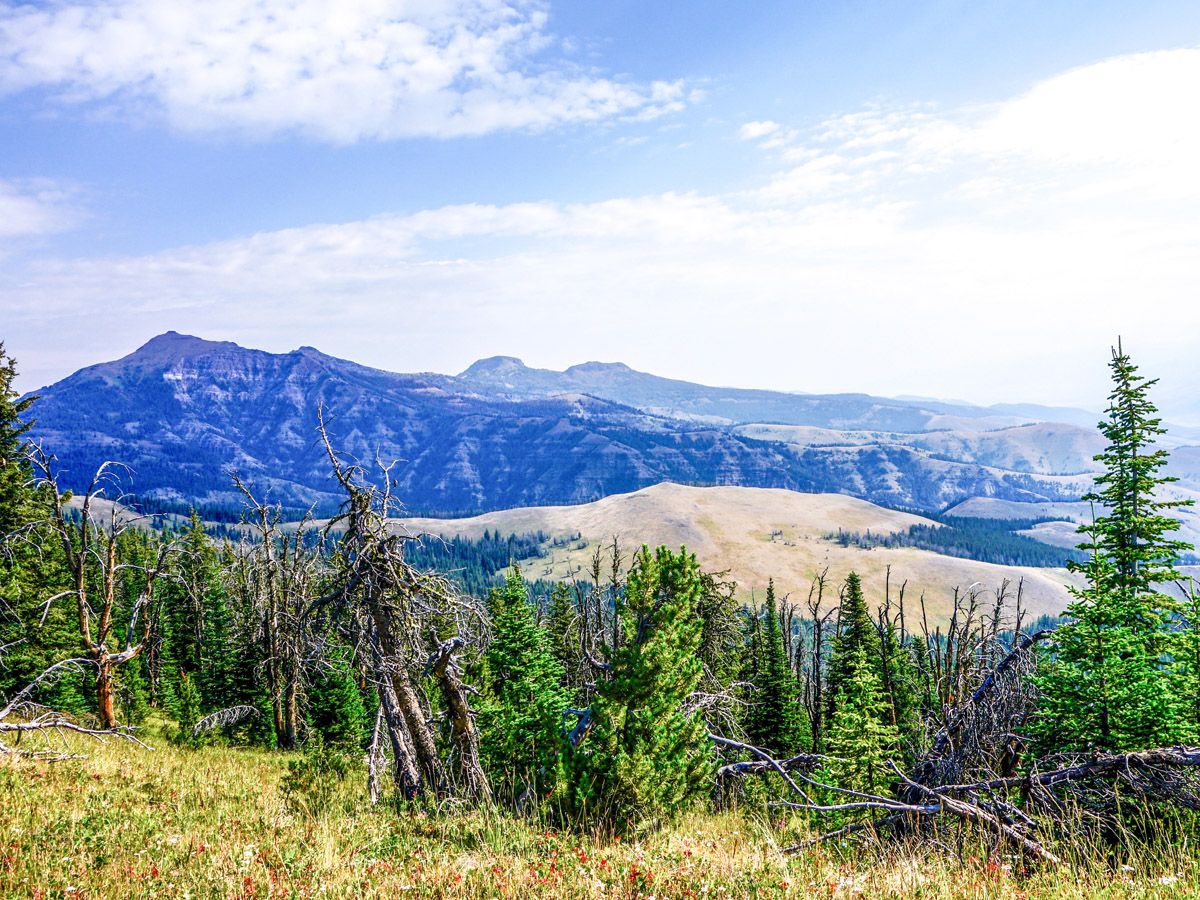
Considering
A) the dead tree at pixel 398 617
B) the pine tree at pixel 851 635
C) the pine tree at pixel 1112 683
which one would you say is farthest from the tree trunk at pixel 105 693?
the pine tree at pixel 851 635

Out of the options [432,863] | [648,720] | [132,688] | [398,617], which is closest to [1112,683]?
[648,720]

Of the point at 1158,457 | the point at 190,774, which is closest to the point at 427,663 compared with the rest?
the point at 190,774

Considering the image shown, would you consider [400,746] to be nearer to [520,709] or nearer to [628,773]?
[520,709]

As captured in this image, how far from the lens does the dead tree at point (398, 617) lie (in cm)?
1344

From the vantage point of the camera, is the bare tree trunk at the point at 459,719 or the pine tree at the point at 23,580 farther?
the pine tree at the point at 23,580

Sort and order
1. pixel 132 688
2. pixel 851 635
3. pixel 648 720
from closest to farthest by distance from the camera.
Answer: pixel 648 720 → pixel 851 635 → pixel 132 688

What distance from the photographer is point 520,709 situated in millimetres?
17562

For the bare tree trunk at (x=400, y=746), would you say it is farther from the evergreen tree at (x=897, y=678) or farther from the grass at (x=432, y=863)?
the evergreen tree at (x=897, y=678)

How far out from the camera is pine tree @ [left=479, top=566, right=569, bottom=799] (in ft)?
44.2

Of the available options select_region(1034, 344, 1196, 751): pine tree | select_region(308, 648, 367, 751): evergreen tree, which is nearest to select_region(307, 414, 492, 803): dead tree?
select_region(1034, 344, 1196, 751): pine tree

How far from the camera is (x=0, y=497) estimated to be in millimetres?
28328

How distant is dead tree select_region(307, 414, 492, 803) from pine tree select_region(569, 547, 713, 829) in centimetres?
297

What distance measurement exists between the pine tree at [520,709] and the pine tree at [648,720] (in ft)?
3.15

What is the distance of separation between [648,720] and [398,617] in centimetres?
551
